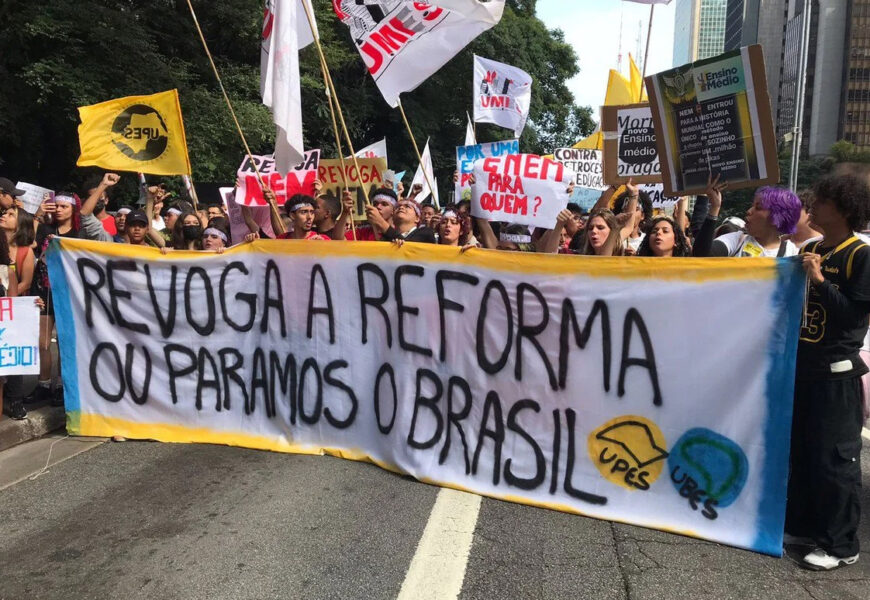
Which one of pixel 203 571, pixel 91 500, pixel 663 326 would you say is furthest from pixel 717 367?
pixel 91 500

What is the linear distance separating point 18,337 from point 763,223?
187 inches

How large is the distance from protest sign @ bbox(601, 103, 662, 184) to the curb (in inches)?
178

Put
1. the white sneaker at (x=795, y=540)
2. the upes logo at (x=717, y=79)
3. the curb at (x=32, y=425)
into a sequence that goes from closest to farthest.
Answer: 1. the white sneaker at (x=795, y=540)
2. the upes logo at (x=717, y=79)
3. the curb at (x=32, y=425)

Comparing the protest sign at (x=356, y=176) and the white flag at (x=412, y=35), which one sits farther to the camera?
the protest sign at (x=356, y=176)

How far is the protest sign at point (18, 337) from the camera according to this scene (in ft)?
16.5

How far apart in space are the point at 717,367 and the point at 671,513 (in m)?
0.78

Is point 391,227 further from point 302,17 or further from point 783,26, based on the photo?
point 783,26

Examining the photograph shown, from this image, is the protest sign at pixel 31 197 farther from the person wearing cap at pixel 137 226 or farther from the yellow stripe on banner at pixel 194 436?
the yellow stripe on banner at pixel 194 436

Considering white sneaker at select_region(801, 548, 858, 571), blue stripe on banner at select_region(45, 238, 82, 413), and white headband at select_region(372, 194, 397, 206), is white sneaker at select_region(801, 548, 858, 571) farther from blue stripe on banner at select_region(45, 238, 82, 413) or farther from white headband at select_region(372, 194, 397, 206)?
blue stripe on banner at select_region(45, 238, 82, 413)

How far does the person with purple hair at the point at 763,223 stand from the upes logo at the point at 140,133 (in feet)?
15.0

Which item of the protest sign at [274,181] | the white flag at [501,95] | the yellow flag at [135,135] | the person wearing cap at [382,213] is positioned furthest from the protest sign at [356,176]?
the yellow flag at [135,135]

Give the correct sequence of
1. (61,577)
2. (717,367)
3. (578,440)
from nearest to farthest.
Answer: (61,577), (717,367), (578,440)

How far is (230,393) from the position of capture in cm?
502

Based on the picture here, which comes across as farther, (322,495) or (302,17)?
(302,17)
